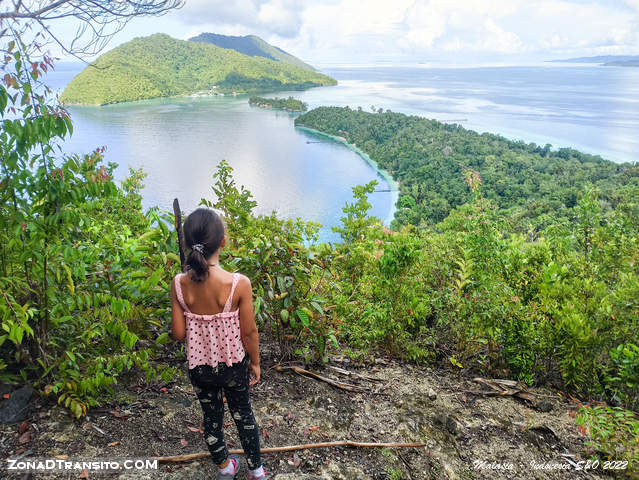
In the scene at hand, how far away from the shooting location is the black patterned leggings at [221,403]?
5.15 feet

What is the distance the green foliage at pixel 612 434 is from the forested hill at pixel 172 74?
58.4m

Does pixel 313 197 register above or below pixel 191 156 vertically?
below

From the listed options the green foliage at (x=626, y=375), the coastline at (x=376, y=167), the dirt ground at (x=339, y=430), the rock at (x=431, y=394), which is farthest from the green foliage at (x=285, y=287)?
the coastline at (x=376, y=167)

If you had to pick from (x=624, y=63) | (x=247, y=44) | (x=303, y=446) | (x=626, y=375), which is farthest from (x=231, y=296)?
(x=624, y=63)

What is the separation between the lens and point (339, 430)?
6.81 ft

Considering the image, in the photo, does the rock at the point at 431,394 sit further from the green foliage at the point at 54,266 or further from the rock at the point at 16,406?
the rock at the point at 16,406

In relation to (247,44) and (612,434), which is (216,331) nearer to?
(612,434)

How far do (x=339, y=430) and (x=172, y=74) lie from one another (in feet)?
267

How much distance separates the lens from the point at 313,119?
54781mm

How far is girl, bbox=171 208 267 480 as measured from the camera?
4.59 ft

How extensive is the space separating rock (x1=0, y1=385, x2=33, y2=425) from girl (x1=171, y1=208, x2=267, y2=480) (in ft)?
2.94

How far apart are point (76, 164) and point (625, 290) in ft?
9.66

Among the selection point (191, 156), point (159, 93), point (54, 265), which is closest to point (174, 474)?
point (54, 265)

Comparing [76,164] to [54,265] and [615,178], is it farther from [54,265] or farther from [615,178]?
[615,178]
